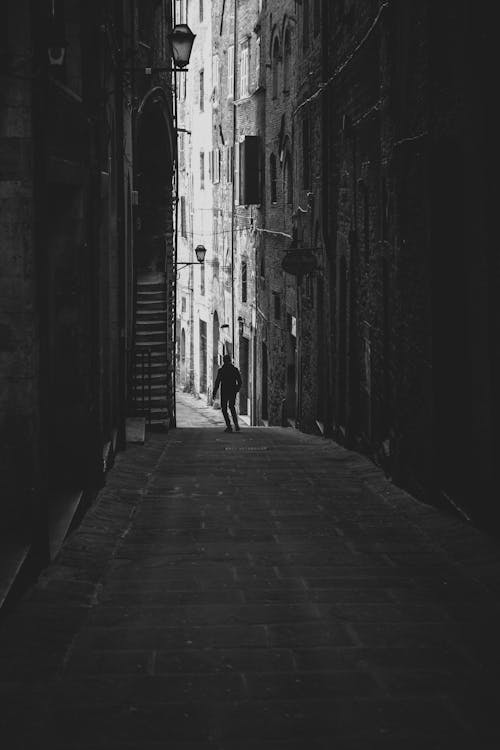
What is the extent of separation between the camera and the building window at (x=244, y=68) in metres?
30.3

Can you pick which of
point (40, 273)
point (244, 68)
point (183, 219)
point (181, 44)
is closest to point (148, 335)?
point (181, 44)

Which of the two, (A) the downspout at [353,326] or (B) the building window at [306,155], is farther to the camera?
(B) the building window at [306,155]

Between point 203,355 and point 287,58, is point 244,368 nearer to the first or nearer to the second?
point 203,355

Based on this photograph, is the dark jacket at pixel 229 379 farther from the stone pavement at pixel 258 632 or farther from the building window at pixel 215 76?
the building window at pixel 215 76

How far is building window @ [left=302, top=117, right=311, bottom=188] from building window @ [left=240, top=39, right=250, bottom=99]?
31.4ft

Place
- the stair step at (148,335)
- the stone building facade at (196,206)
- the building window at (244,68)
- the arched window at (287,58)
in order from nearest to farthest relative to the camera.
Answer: the stair step at (148,335) < the arched window at (287,58) < the building window at (244,68) < the stone building facade at (196,206)

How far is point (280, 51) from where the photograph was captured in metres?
24.8

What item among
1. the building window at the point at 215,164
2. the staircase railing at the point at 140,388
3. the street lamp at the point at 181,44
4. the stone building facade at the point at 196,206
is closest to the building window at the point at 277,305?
the staircase railing at the point at 140,388

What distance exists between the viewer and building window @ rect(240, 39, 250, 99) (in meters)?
30.3

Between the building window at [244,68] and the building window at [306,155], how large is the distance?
9.58 m

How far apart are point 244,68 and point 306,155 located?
1075 centimetres

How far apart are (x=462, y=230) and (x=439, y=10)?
6.23 ft

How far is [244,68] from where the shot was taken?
30.8 meters

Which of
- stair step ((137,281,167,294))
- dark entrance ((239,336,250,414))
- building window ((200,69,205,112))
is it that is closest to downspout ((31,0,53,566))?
stair step ((137,281,167,294))
